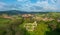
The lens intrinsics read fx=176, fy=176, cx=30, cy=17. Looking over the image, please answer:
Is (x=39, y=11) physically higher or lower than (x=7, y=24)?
higher

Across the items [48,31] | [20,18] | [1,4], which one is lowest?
[48,31]

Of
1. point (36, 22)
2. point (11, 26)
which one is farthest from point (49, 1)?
point (11, 26)

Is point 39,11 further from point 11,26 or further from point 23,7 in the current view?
point 11,26

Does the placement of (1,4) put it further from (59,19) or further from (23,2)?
(59,19)

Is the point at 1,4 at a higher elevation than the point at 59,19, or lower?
higher

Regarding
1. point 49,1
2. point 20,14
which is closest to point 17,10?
point 20,14

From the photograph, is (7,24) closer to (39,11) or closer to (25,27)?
(25,27)

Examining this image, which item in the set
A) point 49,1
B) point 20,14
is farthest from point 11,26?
point 49,1
